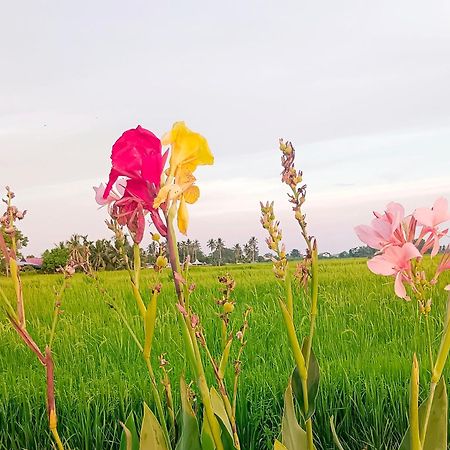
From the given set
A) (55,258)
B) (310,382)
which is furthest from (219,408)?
(55,258)

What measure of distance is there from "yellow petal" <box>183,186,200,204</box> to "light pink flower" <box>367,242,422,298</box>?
258mm

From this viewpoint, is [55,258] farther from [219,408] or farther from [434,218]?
[434,218]

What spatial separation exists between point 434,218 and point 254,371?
5.84 feet

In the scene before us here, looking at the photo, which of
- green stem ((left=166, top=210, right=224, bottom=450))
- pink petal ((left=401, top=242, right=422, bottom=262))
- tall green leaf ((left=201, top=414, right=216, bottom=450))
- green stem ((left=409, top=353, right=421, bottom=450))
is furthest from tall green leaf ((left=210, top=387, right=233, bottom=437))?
pink petal ((left=401, top=242, right=422, bottom=262))

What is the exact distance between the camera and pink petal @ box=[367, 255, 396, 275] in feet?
3.05

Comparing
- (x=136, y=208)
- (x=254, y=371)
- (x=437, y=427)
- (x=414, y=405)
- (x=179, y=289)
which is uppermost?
(x=136, y=208)

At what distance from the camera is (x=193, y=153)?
0.94 meters

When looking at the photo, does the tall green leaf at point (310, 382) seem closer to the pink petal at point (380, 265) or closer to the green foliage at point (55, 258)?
the pink petal at point (380, 265)

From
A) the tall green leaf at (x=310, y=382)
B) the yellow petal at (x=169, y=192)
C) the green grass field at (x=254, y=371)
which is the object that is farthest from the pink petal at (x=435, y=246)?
the green grass field at (x=254, y=371)

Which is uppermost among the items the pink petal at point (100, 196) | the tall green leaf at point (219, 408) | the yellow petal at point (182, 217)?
the pink petal at point (100, 196)

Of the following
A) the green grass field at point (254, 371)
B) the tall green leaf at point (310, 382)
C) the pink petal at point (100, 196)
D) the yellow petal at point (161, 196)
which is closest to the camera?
the yellow petal at point (161, 196)

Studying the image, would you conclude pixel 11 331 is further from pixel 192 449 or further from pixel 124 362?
pixel 192 449

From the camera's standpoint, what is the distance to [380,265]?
934mm

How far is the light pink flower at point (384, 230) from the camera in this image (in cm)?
95
